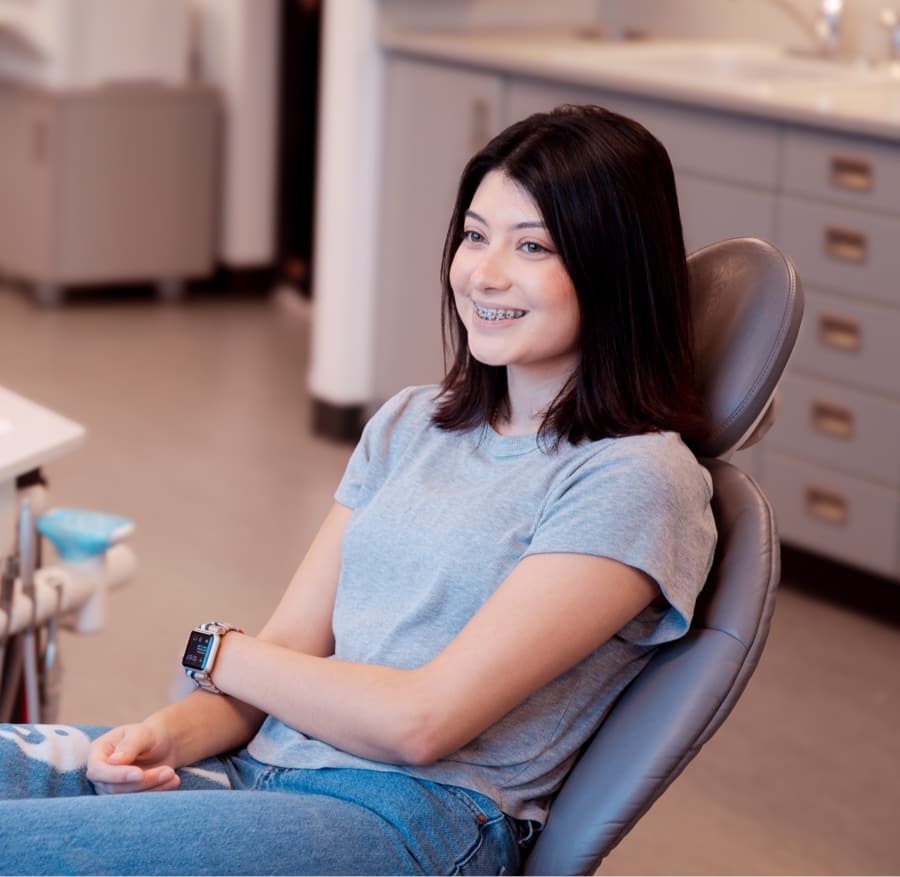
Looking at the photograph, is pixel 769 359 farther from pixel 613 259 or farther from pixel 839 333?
pixel 839 333

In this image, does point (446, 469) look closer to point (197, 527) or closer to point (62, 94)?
point (197, 527)

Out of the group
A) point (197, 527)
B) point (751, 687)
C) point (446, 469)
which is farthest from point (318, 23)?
point (446, 469)

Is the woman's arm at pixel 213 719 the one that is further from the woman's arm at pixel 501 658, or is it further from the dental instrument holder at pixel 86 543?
the dental instrument holder at pixel 86 543

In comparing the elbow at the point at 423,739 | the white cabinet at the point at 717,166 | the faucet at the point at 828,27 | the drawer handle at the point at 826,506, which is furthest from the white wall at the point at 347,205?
the elbow at the point at 423,739

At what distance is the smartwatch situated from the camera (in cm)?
145

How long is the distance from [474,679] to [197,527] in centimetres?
217

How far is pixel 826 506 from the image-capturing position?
10.1ft

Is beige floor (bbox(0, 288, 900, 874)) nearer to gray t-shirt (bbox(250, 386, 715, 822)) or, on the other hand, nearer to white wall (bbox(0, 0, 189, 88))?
white wall (bbox(0, 0, 189, 88))

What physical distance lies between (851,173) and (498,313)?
1.69 m

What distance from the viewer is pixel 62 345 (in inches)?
187

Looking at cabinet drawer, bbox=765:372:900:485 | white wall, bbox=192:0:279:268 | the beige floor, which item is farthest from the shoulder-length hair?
white wall, bbox=192:0:279:268

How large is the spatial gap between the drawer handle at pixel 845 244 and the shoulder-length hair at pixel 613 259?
160 centimetres

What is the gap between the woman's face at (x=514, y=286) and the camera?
1410 mm

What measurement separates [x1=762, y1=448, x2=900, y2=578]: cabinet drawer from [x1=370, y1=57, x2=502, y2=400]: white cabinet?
853 millimetres
